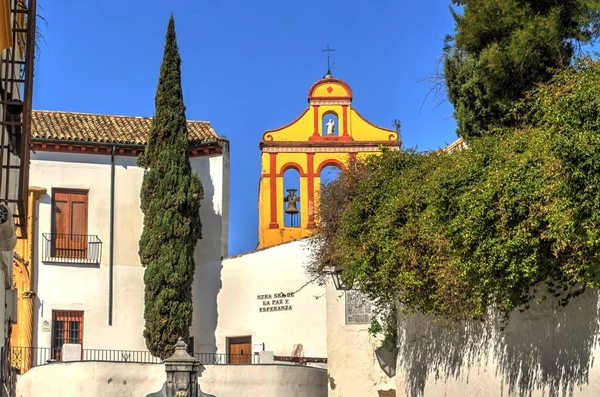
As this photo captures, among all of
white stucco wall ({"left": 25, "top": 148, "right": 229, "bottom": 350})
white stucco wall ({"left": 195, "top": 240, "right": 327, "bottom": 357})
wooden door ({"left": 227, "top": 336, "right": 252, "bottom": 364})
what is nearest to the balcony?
white stucco wall ({"left": 25, "top": 148, "right": 229, "bottom": 350})

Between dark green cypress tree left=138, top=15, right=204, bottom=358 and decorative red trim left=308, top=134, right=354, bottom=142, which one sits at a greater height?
decorative red trim left=308, top=134, right=354, bottom=142

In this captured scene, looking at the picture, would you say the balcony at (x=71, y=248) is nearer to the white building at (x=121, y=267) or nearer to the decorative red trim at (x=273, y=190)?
the white building at (x=121, y=267)

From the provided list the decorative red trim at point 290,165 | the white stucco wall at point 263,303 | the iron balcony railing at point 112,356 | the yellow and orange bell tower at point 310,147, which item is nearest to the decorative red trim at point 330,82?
Result: the yellow and orange bell tower at point 310,147

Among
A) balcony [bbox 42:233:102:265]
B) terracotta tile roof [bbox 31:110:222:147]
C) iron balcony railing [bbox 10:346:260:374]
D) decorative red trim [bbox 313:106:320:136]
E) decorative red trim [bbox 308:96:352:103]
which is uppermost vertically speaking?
decorative red trim [bbox 308:96:352:103]

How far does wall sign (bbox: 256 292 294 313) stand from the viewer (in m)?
29.3

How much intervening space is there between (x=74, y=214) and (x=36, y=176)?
1.57m

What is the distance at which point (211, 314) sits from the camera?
30828mm

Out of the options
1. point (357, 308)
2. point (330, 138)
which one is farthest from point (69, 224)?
point (357, 308)

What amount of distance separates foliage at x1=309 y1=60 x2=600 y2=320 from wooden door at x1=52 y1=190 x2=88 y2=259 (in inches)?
519

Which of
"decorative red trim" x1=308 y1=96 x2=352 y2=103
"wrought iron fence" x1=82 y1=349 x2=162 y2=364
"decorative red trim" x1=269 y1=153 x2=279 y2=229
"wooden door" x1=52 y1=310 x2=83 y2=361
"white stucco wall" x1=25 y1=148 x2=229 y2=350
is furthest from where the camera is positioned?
"decorative red trim" x1=308 y1=96 x2=352 y2=103

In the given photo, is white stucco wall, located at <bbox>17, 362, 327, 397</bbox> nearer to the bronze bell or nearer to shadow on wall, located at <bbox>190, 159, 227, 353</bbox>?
shadow on wall, located at <bbox>190, 159, 227, 353</bbox>

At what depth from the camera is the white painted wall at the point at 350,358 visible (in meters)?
22.5

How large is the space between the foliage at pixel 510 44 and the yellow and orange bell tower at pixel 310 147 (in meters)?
14.9

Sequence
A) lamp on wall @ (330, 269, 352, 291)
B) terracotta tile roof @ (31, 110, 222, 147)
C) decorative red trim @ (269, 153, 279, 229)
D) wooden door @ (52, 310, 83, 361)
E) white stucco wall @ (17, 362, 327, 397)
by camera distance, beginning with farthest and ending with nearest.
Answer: decorative red trim @ (269, 153, 279, 229)
terracotta tile roof @ (31, 110, 222, 147)
wooden door @ (52, 310, 83, 361)
white stucco wall @ (17, 362, 327, 397)
lamp on wall @ (330, 269, 352, 291)
